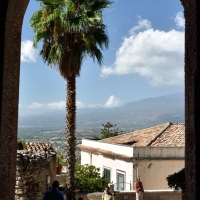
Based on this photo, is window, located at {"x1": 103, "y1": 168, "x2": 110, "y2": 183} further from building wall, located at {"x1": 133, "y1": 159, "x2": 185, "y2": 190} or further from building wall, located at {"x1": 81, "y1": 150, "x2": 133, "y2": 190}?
building wall, located at {"x1": 133, "y1": 159, "x2": 185, "y2": 190}

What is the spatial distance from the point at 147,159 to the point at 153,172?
83 cm

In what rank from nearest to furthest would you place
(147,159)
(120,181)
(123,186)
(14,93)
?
(14,93)
(147,159)
(123,186)
(120,181)

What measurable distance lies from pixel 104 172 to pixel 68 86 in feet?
34.6

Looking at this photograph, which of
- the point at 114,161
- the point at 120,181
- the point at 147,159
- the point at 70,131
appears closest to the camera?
the point at 70,131

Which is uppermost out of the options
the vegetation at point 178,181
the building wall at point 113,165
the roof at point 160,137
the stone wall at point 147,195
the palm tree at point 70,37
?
the palm tree at point 70,37

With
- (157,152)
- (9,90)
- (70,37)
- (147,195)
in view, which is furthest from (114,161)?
(9,90)

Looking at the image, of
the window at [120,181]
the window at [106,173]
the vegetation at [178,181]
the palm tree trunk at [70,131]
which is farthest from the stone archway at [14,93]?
the window at [106,173]

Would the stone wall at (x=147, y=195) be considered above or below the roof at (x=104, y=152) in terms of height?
below

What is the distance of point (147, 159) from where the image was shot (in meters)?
21.4

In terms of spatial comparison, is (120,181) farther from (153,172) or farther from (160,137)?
(160,137)

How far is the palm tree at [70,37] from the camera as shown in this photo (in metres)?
15.3

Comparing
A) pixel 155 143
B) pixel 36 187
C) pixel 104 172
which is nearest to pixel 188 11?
pixel 36 187

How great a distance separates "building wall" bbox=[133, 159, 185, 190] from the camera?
21328mm

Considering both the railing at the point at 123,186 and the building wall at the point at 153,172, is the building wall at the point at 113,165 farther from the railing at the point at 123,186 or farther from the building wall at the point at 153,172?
the building wall at the point at 153,172
